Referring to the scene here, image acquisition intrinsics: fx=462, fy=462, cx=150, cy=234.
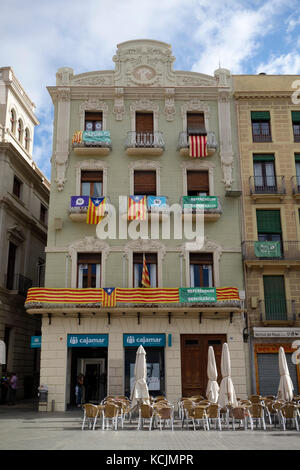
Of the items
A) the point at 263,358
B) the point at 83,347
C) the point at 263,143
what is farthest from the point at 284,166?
the point at 83,347

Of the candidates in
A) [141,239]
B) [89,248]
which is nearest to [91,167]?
[89,248]

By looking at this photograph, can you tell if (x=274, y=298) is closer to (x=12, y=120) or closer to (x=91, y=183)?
(x=91, y=183)

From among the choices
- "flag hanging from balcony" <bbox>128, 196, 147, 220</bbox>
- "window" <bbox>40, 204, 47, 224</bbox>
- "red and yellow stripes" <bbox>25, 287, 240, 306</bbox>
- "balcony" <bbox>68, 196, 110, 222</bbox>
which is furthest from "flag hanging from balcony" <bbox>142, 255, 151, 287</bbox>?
"window" <bbox>40, 204, 47, 224</bbox>

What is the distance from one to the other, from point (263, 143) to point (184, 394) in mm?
13502

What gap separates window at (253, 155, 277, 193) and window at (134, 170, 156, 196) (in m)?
5.38

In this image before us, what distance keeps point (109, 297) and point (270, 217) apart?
928cm

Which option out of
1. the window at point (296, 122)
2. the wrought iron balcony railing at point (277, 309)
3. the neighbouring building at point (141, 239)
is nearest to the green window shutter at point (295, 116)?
the window at point (296, 122)

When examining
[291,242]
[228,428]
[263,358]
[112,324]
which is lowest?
[228,428]

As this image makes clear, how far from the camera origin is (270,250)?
22.4 metres

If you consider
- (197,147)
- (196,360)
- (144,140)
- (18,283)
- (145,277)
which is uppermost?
(144,140)

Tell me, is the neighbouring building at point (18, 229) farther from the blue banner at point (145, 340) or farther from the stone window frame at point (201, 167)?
the stone window frame at point (201, 167)

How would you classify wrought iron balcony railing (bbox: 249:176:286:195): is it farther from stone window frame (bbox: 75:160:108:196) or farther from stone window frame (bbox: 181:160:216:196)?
stone window frame (bbox: 75:160:108:196)
